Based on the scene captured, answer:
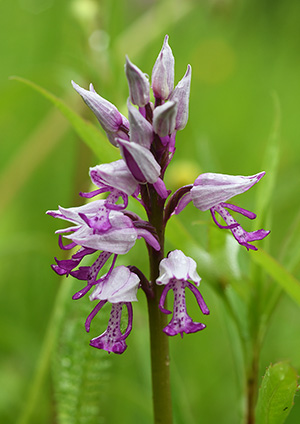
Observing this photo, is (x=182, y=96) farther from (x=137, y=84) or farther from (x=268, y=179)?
(x=268, y=179)

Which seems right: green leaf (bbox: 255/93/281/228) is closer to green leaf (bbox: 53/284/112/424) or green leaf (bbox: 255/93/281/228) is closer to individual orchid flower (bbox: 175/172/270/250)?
individual orchid flower (bbox: 175/172/270/250)

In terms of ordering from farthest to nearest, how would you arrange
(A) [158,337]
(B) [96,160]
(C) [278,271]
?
(B) [96,160] → (C) [278,271] → (A) [158,337]

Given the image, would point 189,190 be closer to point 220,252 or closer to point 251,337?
point 220,252

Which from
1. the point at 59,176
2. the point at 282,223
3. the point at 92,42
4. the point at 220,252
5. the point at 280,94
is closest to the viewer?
the point at 220,252

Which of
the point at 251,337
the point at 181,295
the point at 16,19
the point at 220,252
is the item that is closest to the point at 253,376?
the point at 251,337

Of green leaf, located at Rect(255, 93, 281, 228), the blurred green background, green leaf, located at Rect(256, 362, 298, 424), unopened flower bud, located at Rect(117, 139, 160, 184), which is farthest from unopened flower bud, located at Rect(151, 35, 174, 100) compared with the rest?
green leaf, located at Rect(256, 362, 298, 424)

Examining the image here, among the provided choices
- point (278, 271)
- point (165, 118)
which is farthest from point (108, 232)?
point (278, 271)
